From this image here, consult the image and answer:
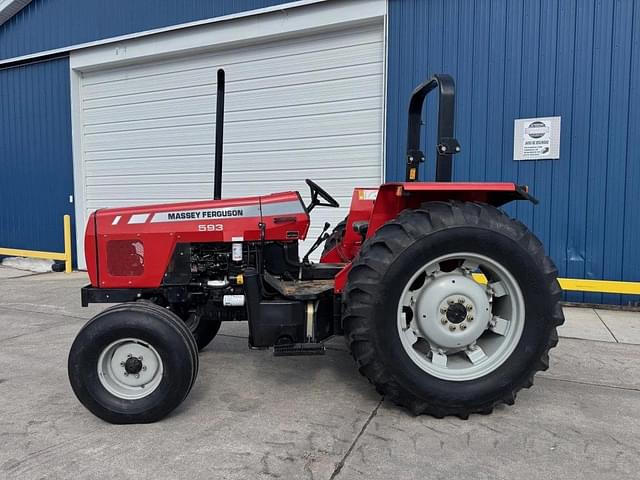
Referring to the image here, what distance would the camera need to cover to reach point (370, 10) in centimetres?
626

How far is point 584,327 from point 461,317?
8.96 ft

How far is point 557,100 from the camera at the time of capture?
5652mm

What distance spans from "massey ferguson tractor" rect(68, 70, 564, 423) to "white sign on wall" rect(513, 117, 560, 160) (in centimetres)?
301

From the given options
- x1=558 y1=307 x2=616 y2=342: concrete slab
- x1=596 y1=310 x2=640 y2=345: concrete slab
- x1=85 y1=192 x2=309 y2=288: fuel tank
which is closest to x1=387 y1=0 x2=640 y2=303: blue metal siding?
x1=596 y1=310 x2=640 y2=345: concrete slab

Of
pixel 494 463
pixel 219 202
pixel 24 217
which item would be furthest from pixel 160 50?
pixel 494 463

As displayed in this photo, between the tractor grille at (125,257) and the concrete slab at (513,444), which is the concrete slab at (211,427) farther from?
the tractor grille at (125,257)

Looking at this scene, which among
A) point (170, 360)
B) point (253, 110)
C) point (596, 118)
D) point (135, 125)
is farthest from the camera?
point (135, 125)

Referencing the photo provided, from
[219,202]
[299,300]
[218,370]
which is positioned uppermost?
[219,202]

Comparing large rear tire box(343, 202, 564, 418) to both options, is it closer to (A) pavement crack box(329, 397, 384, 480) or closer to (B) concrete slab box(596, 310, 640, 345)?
(A) pavement crack box(329, 397, 384, 480)

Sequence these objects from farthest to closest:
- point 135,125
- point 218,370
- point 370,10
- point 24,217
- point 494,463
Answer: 1. point 24,217
2. point 135,125
3. point 370,10
4. point 218,370
5. point 494,463

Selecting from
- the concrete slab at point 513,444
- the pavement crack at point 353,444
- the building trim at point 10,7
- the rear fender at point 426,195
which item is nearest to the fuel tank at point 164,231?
the rear fender at point 426,195

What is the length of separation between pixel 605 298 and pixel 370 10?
443 centimetres

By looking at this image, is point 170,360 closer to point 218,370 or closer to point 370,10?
point 218,370

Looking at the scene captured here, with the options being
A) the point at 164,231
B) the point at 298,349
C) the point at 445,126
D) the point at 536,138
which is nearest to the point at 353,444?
the point at 298,349
